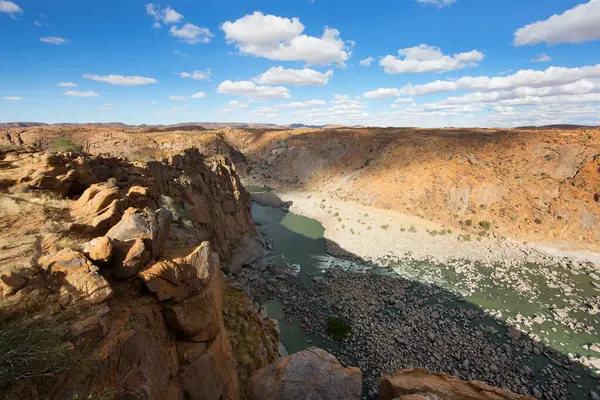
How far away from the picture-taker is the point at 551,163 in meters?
32.2

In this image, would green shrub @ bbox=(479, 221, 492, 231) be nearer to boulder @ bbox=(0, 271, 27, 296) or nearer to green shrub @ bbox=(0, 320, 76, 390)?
green shrub @ bbox=(0, 320, 76, 390)

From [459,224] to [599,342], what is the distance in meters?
15.8

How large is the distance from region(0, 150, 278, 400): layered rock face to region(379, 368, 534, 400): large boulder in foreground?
166 inches

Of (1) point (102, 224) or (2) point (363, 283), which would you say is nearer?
(1) point (102, 224)

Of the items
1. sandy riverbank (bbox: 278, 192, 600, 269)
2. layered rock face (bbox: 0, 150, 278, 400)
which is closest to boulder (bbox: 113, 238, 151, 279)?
layered rock face (bbox: 0, 150, 278, 400)

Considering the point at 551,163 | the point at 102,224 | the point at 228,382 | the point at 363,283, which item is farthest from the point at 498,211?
the point at 102,224

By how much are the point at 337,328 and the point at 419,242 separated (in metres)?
15.3

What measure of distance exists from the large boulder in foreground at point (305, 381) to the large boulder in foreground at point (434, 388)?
3.40 ft

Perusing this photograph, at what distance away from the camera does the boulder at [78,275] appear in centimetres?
506

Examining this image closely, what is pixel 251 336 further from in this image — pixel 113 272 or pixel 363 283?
pixel 363 283

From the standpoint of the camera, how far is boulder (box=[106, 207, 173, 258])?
6.46 meters

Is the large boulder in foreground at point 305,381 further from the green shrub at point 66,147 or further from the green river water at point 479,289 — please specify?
the green shrub at point 66,147

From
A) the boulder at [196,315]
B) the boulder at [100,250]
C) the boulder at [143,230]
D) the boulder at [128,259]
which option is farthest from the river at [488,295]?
the boulder at [100,250]

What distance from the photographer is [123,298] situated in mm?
5594
